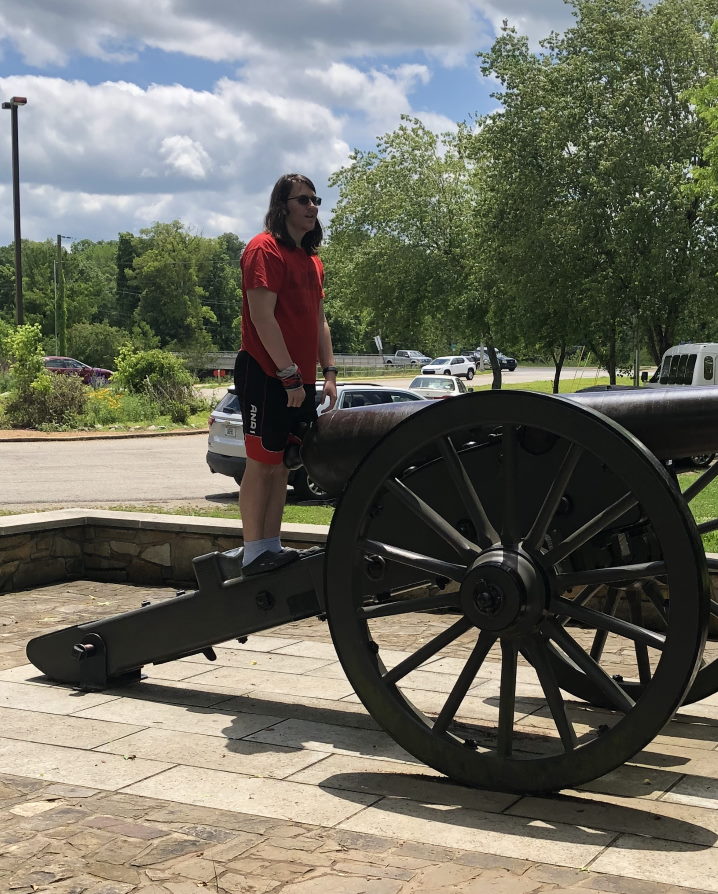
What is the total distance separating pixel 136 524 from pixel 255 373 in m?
3.24

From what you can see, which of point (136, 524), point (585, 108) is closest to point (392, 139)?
point (585, 108)

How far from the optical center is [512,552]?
3682mm

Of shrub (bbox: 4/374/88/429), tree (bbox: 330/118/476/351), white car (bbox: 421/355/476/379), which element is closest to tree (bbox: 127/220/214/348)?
white car (bbox: 421/355/476/379)

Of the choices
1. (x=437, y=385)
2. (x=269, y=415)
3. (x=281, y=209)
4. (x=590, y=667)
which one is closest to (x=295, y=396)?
(x=269, y=415)

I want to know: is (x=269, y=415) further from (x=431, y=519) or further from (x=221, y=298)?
(x=221, y=298)

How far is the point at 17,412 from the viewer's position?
25766 millimetres

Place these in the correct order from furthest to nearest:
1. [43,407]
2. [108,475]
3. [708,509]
→ [43,407]
[108,475]
[708,509]

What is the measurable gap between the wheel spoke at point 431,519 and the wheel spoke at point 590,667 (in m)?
0.36

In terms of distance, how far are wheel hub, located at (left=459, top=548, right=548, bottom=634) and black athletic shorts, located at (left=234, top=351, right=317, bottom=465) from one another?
1211 millimetres

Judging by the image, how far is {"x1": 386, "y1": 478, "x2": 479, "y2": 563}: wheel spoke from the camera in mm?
3824

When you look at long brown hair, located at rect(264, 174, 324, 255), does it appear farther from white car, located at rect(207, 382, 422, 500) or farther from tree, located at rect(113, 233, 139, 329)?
tree, located at rect(113, 233, 139, 329)

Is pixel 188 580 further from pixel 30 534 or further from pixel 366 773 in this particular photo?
pixel 366 773

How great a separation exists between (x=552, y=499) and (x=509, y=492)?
0.17m

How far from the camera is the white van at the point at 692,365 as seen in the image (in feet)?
83.1
